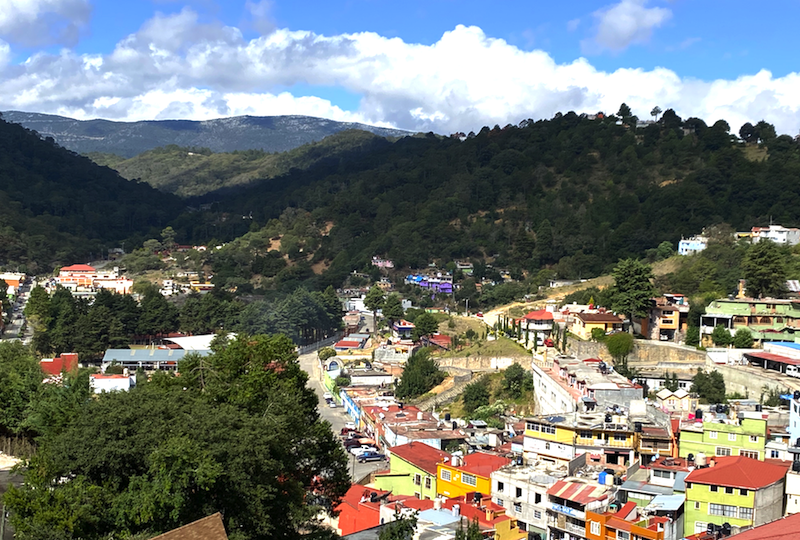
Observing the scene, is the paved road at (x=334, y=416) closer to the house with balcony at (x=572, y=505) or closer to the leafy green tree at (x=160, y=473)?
the house with balcony at (x=572, y=505)

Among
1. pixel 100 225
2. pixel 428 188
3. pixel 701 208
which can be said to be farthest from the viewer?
pixel 100 225

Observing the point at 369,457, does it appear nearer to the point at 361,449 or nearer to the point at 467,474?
the point at 361,449

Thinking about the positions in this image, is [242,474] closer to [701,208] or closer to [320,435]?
[320,435]

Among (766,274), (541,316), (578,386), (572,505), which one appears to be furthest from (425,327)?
(572,505)

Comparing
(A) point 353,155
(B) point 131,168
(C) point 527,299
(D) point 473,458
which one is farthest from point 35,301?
(B) point 131,168

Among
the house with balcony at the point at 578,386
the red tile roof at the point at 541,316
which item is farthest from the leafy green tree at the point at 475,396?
the red tile roof at the point at 541,316

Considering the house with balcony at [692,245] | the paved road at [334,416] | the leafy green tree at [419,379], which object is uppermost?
the house with balcony at [692,245]
